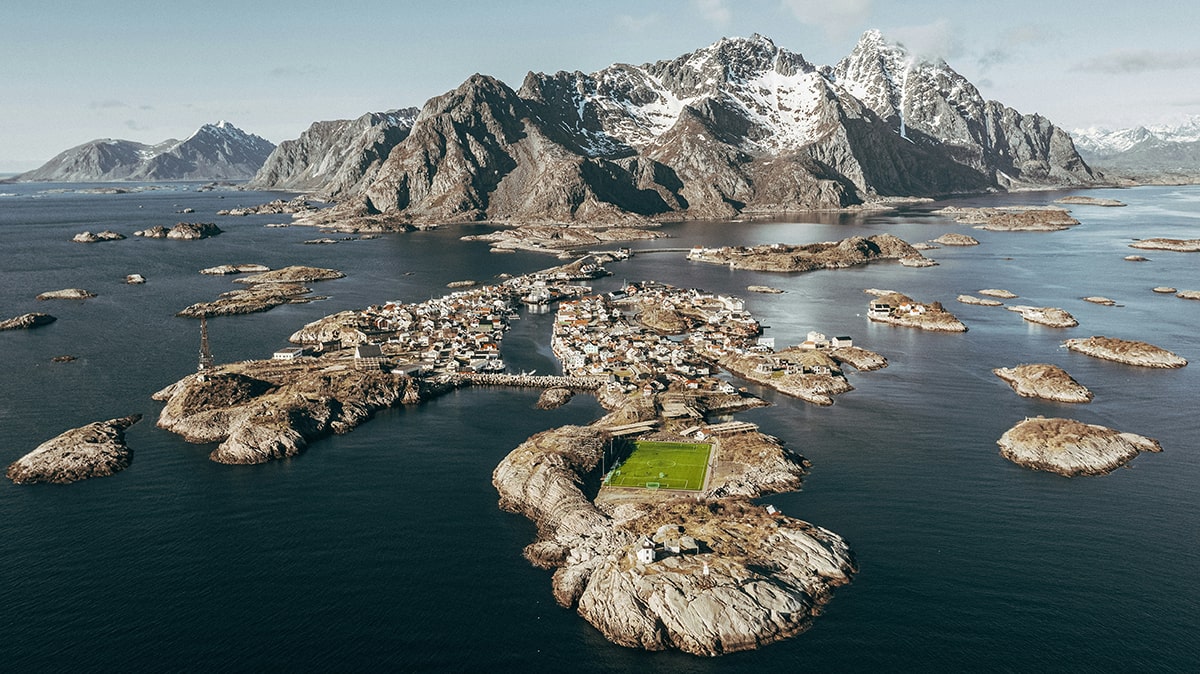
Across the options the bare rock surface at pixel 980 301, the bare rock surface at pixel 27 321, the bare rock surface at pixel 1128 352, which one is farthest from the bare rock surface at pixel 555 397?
the bare rock surface at pixel 27 321

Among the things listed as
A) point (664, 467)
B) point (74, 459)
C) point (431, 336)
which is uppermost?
point (431, 336)

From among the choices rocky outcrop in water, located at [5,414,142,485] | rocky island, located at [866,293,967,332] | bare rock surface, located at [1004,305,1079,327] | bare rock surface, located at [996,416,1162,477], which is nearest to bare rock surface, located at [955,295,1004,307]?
bare rock surface, located at [1004,305,1079,327]

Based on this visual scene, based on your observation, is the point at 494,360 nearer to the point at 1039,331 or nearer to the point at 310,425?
the point at 310,425

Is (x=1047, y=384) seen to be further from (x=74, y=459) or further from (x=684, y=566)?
(x=74, y=459)

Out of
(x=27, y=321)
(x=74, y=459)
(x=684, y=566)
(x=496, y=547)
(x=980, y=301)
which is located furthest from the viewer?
(x=980, y=301)

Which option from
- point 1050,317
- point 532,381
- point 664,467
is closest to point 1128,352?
point 1050,317

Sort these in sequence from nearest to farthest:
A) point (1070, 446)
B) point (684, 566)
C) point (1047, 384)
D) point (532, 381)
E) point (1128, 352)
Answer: point (684, 566), point (1070, 446), point (1047, 384), point (532, 381), point (1128, 352)

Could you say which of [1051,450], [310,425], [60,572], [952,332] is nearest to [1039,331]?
[952,332]
